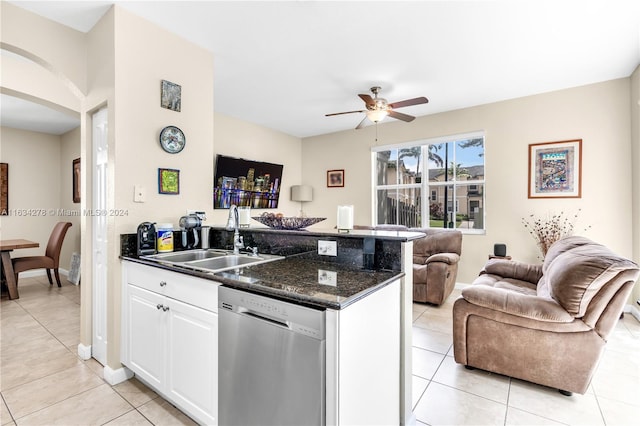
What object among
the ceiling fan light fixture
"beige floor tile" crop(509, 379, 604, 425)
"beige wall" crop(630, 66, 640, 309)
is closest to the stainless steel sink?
"beige floor tile" crop(509, 379, 604, 425)

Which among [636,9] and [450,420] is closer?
[450,420]

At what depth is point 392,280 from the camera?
57.3 inches

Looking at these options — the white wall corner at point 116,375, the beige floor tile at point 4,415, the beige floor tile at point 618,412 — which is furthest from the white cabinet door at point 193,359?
the beige floor tile at point 618,412

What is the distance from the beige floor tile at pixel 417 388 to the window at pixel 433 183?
9.47 feet

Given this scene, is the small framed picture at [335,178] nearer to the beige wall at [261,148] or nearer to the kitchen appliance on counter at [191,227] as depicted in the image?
the beige wall at [261,148]

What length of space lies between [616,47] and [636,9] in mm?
659

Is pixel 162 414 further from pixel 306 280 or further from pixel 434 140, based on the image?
pixel 434 140

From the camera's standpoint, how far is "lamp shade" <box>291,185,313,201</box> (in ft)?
19.2

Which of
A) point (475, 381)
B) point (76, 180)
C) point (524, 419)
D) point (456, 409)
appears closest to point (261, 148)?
point (76, 180)

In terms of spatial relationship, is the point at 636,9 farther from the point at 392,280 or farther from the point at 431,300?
the point at 431,300

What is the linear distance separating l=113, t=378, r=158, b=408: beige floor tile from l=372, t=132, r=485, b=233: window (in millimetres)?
4179

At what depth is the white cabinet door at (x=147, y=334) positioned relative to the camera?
1.81 metres

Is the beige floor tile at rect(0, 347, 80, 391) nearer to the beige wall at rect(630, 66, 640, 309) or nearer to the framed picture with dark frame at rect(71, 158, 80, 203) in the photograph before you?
the framed picture with dark frame at rect(71, 158, 80, 203)

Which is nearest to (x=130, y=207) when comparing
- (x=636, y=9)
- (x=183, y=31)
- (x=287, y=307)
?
(x=183, y=31)
